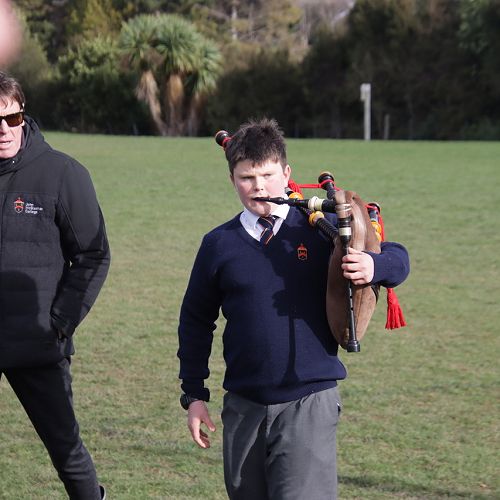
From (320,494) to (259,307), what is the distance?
0.62 meters

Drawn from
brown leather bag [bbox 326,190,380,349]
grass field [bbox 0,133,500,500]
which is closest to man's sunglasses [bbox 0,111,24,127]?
brown leather bag [bbox 326,190,380,349]

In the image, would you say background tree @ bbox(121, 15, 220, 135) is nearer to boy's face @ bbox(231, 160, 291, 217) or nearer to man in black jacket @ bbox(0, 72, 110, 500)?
man in black jacket @ bbox(0, 72, 110, 500)

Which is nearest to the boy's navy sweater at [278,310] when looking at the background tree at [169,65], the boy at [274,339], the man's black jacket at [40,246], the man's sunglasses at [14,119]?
the boy at [274,339]

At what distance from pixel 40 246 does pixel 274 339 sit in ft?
3.83

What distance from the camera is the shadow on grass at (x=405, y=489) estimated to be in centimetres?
489

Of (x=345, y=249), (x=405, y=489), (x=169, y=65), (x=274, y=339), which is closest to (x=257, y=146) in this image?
(x=345, y=249)

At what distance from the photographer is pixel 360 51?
167 ft

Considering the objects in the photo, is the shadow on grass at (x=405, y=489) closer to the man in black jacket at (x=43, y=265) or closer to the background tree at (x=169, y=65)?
the man in black jacket at (x=43, y=265)

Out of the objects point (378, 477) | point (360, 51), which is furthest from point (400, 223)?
point (360, 51)

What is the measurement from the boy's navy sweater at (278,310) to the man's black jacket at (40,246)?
2.80 ft

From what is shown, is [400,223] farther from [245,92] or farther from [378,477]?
[245,92]

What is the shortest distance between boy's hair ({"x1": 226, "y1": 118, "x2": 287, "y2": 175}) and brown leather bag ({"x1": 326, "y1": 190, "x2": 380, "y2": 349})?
29 cm

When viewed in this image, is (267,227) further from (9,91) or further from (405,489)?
(405,489)

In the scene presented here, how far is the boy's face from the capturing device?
324 cm
